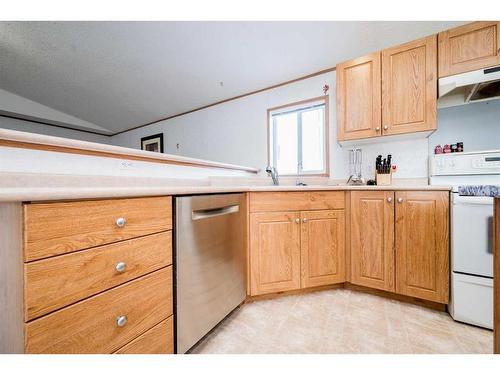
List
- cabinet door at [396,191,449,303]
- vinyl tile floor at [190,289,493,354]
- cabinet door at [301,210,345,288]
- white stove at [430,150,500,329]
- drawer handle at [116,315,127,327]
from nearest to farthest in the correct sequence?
1. drawer handle at [116,315,127,327]
2. vinyl tile floor at [190,289,493,354]
3. white stove at [430,150,500,329]
4. cabinet door at [396,191,449,303]
5. cabinet door at [301,210,345,288]

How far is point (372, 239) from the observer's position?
5.34 feet

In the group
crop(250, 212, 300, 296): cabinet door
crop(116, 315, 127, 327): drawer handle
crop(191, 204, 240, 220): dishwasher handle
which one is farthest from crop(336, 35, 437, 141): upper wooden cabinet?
crop(116, 315, 127, 327): drawer handle

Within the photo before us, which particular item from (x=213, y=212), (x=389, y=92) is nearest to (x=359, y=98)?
(x=389, y=92)

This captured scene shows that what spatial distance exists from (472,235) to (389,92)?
1202 millimetres

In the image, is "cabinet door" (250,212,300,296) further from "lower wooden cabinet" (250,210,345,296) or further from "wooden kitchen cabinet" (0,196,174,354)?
"wooden kitchen cabinet" (0,196,174,354)

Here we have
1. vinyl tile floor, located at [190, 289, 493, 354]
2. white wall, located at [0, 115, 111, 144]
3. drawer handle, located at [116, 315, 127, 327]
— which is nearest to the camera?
drawer handle, located at [116, 315, 127, 327]

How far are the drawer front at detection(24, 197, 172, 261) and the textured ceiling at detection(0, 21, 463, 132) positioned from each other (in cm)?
190

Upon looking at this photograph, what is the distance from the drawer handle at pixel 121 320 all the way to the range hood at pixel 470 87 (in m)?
2.36

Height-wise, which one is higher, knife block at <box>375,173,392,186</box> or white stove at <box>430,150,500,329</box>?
knife block at <box>375,173,392,186</box>

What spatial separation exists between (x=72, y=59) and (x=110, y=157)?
2561 millimetres

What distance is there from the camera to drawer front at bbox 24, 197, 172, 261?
21.4 inches
